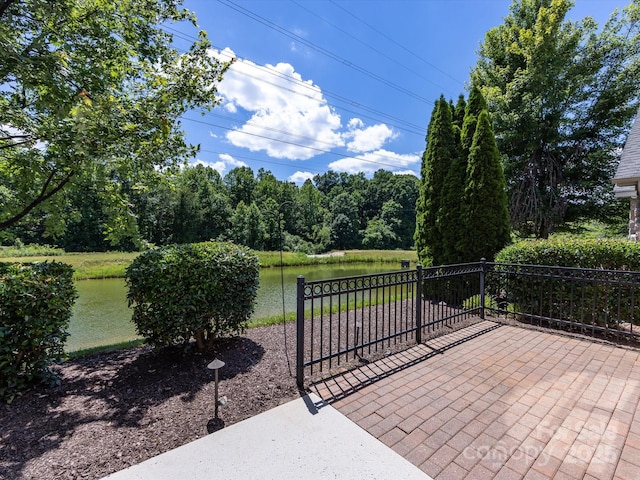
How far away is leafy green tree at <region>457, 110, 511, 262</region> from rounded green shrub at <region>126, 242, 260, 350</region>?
5.34 m

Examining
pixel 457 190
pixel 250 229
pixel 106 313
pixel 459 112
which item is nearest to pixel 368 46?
pixel 459 112

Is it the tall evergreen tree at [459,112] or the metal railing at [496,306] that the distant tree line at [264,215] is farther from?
the metal railing at [496,306]

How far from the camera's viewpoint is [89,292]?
34.1 ft

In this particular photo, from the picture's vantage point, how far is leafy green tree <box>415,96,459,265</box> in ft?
24.1

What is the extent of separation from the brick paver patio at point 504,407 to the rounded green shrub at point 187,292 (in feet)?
5.02

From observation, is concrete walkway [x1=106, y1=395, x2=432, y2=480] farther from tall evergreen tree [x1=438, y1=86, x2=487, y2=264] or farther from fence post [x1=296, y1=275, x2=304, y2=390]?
tall evergreen tree [x1=438, y1=86, x2=487, y2=264]

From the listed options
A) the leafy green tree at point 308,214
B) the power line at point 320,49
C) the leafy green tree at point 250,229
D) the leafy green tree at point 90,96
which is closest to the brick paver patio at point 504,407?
the leafy green tree at point 90,96

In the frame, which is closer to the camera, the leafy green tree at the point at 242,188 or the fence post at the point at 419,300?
the fence post at the point at 419,300

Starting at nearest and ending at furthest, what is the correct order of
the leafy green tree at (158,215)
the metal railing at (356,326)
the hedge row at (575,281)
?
the metal railing at (356,326) < the hedge row at (575,281) < the leafy green tree at (158,215)

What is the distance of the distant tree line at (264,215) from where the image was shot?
105ft

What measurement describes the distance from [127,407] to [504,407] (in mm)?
3307

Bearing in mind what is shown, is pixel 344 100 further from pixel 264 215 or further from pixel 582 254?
pixel 264 215

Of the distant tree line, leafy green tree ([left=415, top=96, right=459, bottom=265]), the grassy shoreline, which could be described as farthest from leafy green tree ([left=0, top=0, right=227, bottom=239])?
the distant tree line

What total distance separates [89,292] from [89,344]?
22.6ft
